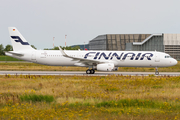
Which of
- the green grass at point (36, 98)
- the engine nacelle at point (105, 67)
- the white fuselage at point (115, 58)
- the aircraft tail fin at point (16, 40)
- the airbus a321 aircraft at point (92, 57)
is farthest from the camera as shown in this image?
the aircraft tail fin at point (16, 40)

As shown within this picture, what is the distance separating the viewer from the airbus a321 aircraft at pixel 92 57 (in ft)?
99.0

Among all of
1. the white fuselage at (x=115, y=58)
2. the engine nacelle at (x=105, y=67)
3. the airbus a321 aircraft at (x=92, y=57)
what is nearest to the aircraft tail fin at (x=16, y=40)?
the airbus a321 aircraft at (x=92, y=57)

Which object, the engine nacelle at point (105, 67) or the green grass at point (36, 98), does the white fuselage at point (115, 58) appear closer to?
the engine nacelle at point (105, 67)

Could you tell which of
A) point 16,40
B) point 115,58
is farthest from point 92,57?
point 16,40

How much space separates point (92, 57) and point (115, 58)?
327 centimetres

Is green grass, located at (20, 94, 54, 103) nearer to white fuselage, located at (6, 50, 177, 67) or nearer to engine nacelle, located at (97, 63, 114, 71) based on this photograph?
engine nacelle, located at (97, 63, 114, 71)

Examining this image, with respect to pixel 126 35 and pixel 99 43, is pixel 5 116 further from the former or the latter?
pixel 99 43

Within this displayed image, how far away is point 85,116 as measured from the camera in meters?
8.34

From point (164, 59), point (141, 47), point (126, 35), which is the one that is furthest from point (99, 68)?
point (126, 35)

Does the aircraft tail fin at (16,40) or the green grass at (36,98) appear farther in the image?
the aircraft tail fin at (16,40)

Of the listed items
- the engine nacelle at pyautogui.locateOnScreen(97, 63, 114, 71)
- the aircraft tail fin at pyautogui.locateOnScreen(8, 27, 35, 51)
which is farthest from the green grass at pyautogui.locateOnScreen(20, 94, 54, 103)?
the aircraft tail fin at pyautogui.locateOnScreen(8, 27, 35, 51)

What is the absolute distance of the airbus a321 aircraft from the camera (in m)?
30.2

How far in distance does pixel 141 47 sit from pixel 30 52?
5929 cm

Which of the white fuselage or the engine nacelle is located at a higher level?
the white fuselage
